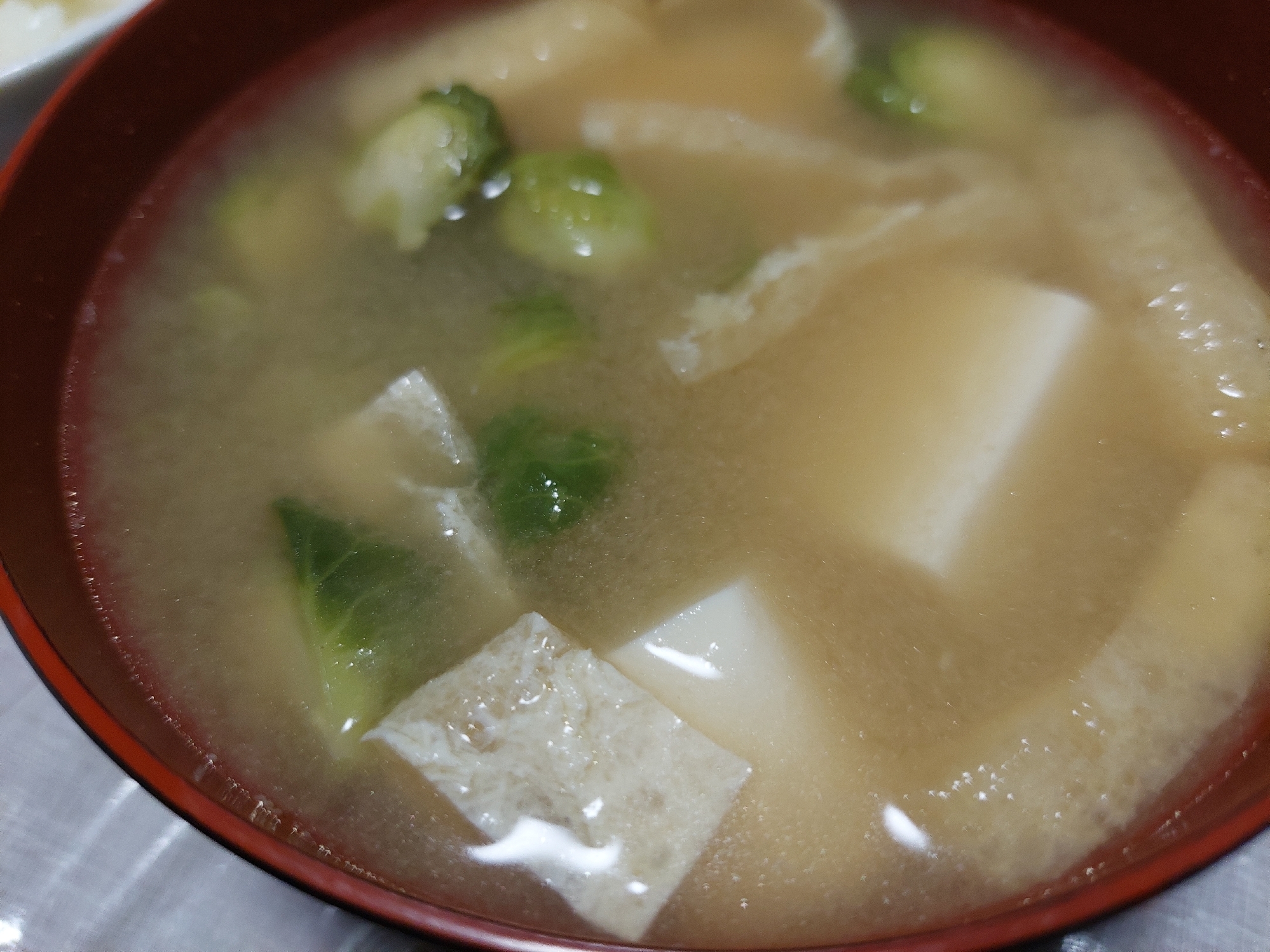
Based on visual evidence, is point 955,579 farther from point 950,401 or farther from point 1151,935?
point 1151,935

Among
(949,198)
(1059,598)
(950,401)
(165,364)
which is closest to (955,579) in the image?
(1059,598)

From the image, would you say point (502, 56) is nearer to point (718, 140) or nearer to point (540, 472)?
point (718, 140)

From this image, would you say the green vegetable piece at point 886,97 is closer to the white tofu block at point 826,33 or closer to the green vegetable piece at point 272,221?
the white tofu block at point 826,33

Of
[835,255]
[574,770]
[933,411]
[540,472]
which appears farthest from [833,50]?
[574,770]

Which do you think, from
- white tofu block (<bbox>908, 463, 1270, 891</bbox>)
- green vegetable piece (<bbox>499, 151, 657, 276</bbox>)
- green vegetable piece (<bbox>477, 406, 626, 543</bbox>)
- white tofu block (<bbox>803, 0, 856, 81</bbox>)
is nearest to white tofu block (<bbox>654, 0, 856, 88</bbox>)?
white tofu block (<bbox>803, 0, 856, 81</bbox>)

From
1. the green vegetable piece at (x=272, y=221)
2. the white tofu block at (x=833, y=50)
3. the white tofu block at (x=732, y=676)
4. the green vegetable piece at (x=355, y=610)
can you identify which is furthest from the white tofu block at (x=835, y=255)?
the green vegetable piece at (x=272, y=221)
